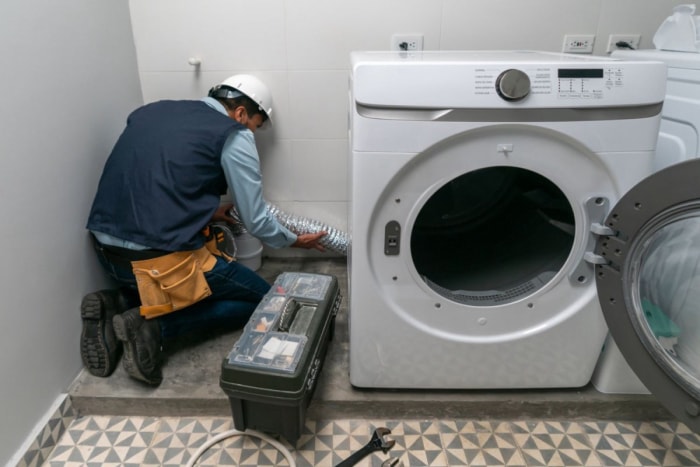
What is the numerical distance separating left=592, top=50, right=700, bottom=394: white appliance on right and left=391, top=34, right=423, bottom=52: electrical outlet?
0.68 meters

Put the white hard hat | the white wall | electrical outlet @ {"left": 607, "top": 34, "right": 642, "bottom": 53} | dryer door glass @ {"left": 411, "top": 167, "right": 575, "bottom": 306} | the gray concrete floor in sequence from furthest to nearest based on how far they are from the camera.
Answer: electrical outlet @ {"left": 607, "top": 34, "right": 642, "bottom": 53}, the white hard hat, the gray concrete floor, dryer door glass @ {"left": 411, "top": 167, "right": 575, "bottom": 306}, the white wall

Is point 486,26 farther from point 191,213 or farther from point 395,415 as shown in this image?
point 395,415

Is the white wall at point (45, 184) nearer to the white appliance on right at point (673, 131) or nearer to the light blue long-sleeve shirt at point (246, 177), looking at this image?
the light blue long-sleeve shirt at point (246, 177)

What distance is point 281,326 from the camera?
1.14 meters

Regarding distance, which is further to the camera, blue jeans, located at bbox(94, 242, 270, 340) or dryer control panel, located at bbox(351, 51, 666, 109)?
blue jeans, located at bbox(94, 242, 270, 340)

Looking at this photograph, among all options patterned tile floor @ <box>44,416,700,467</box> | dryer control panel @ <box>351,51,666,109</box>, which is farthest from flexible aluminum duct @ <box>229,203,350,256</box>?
dryer control panel @ <box>351,51,666,109</box>

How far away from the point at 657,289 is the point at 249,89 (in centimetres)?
130

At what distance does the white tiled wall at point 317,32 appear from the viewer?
1.50 meters

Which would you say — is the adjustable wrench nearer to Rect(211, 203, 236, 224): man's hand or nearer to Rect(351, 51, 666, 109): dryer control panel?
Rect(351, 51, 666, 109): dryer control panel

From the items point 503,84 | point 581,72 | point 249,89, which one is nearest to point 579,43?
point 581,72

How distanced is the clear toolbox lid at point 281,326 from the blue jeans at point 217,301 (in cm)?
14

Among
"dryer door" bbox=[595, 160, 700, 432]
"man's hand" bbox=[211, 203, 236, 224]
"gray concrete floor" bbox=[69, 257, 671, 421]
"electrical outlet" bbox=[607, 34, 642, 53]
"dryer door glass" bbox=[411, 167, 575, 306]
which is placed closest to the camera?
"dryer door" bbox=[595, 160, 700, 432]

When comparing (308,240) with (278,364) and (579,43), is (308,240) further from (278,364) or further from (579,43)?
(579,43)

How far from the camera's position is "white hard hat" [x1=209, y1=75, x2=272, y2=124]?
1416 millimetres
